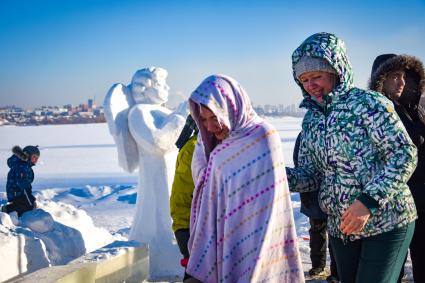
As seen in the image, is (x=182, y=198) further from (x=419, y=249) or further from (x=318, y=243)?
(x=318, y=243)

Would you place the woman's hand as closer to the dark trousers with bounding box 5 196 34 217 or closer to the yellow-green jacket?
the yellow-green jacket

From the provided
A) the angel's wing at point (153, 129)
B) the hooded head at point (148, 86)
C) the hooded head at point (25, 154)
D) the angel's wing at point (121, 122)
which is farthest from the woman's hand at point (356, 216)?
the hooded head at point (25, 154)

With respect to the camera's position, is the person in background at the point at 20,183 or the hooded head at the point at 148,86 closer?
the hooded head at the point at 148,86

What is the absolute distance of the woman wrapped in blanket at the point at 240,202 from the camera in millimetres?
1708

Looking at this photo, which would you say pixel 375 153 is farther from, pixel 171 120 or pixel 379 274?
pixel 171 120

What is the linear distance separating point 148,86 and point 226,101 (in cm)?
309

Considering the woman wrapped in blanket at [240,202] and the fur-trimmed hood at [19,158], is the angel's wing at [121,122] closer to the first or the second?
the fur-trimmed hood at [19,158]

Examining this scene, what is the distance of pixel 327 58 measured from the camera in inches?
72.2

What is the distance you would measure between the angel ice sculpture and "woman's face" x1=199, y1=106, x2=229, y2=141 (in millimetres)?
2643

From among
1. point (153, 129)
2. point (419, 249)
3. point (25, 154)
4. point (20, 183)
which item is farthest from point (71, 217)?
point (419, 249)

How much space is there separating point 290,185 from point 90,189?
27.9 feet

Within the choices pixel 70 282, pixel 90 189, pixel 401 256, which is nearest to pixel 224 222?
pixel 401 256

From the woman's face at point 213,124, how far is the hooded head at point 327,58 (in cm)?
45

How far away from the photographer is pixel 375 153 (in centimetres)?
173
